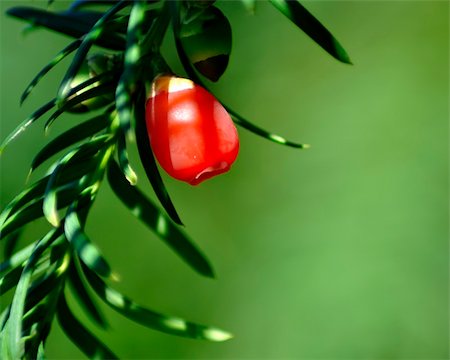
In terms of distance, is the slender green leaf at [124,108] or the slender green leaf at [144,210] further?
the slender green leaf at [144,210]

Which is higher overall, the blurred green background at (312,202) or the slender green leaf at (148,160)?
the slender green leaf at (148,160)

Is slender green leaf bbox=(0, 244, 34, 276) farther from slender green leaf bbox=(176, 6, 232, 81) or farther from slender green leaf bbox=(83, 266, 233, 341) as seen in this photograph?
slender green leaf bbox=(176, 6, 232, 81)

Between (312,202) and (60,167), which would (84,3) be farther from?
(312,202)

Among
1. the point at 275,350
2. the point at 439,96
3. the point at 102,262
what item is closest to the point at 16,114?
the point at 275,350

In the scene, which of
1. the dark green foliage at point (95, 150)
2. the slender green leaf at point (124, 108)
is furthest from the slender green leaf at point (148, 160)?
the slender green leaf at point (124, 108)

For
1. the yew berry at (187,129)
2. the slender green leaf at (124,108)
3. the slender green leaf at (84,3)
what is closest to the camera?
the slender green leaf at (124,108)

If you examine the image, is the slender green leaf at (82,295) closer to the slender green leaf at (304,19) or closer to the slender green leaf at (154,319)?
the slender green leaf at (154,319)

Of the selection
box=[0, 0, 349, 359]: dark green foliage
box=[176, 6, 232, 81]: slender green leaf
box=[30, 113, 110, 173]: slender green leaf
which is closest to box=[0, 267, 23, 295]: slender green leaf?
box=[0, 0, 349, 359]: dark green foliage

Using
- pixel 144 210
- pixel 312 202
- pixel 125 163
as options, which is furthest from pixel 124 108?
pixel 312 202
